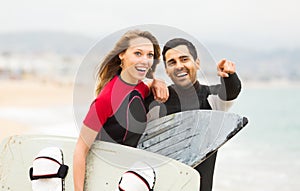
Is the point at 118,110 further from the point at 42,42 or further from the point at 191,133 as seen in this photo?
the point at 42,42

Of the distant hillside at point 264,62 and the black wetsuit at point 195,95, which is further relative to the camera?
the distant hillside at point 264,62

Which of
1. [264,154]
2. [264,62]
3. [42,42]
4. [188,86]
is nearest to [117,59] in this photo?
[188,86]

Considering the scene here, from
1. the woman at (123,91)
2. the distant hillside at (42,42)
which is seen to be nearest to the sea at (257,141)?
the woman at (123,91)

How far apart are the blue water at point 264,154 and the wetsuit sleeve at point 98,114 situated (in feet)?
8.02

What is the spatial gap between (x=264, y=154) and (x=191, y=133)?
4.46 meters

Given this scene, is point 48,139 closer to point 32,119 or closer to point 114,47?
point 114,47

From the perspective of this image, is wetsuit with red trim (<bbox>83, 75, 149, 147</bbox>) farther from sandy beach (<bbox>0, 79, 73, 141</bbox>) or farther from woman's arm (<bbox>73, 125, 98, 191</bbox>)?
sandy beach (<bbox>0, 79, 73, 141</bbox>)

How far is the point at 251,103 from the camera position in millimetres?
11672

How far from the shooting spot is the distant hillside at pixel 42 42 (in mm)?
14797

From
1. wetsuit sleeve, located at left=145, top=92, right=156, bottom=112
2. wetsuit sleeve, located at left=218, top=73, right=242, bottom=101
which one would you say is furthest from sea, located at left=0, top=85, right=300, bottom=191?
wetsuit sleeve, located at left=218, top=73, right=242, bottom=101

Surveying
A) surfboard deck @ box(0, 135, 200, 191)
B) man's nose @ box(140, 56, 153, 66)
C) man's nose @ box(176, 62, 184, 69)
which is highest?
man's nose @ box(140, 56, 153, 66)

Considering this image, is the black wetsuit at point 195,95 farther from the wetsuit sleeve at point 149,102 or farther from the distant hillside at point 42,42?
the distant hillside at point 42,42

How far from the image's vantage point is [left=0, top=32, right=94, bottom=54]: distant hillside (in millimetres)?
14797

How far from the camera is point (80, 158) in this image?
185 cm
